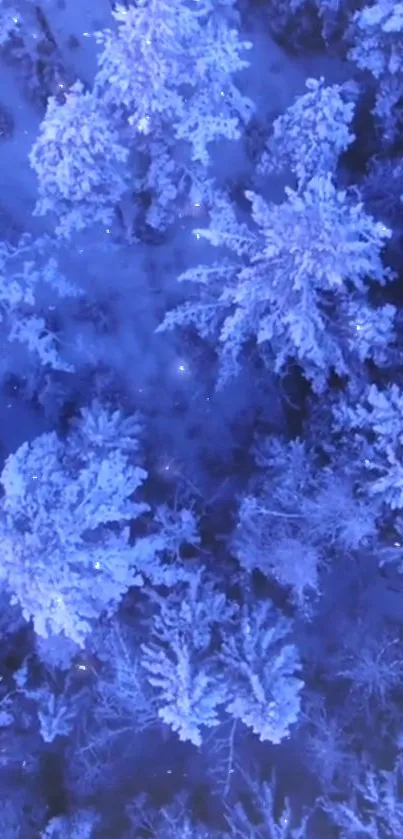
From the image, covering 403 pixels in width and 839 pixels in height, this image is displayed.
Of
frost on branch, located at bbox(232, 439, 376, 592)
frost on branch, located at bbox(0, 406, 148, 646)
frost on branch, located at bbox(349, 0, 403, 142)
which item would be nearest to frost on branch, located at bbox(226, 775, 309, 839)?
frost on branch, located at bbox(232, 439, 376, 592)

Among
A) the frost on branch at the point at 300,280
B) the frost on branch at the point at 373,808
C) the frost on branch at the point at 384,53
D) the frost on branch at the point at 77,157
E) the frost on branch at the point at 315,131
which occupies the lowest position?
the frost on branch at the point at 373,808

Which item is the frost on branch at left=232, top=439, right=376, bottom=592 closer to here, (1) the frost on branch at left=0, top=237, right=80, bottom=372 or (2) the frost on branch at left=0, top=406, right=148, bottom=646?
(2) the frost on branch at left=0, top=406, right=148, bottom=646

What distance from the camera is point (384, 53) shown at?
7.01 metres

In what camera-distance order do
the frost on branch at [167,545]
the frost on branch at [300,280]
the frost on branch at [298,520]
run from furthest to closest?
the frost on branch at [167,545]
the frost on branch at [298,520]
the frost on branch at [300,280]

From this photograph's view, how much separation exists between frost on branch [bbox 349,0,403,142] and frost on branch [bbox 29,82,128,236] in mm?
2337

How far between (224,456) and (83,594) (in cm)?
251

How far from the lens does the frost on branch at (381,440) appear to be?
21.9 feet

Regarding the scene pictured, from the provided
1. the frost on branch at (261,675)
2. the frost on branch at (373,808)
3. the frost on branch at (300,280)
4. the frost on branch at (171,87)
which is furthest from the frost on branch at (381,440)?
the frost on branch at (171,87)

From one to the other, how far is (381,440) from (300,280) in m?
1.52

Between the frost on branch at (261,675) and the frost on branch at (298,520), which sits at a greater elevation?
the frost on branch at (298,520)

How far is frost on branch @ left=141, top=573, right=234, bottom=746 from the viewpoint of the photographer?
6910 millimetres

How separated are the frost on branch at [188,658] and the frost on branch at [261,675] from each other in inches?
6.1

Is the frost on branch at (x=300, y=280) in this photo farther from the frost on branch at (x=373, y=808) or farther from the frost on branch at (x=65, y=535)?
the frost on branch at (x=373, y=808)

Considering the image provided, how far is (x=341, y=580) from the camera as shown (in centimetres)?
855
